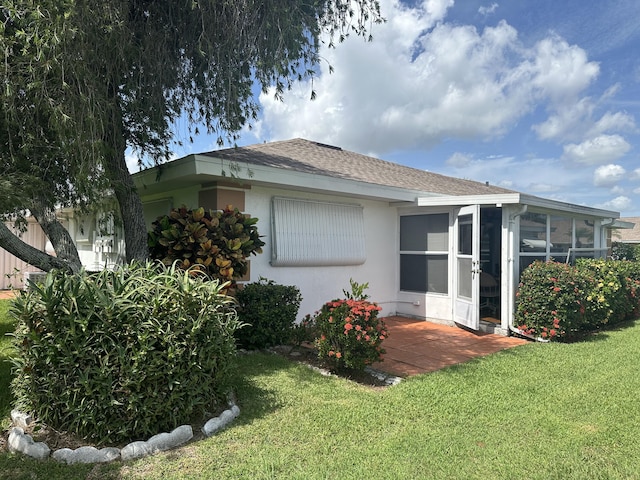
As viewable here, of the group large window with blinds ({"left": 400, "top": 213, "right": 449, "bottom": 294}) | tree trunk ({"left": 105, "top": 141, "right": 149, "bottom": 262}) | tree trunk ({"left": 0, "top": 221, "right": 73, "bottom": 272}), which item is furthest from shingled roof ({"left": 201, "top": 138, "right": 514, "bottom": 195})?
tree trunk ({"left": 0, "top": 221, "right": 73, "bottom": 272})

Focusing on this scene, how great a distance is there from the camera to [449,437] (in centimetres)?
343

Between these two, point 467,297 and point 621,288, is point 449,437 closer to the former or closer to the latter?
point 467,297

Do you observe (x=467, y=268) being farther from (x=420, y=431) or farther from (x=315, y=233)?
(x=420, y=431)

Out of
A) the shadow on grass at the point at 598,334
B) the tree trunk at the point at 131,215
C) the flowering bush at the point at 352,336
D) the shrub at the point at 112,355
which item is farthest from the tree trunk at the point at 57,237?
the shadow on grass at the point at 598,334

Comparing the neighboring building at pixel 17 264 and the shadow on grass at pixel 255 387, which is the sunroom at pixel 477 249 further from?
the neighboring building at pixel 17 264

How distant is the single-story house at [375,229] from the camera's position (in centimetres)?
708

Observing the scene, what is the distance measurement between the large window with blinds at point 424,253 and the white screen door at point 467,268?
0.40 meters

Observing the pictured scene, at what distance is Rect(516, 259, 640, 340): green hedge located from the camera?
7164 mm

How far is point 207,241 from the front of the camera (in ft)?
19.3

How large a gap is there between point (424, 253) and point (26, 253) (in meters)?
7.51

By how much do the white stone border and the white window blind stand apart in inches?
169

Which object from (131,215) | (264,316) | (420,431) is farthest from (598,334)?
(131,215)

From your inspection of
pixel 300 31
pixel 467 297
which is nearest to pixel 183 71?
pixel 300 31

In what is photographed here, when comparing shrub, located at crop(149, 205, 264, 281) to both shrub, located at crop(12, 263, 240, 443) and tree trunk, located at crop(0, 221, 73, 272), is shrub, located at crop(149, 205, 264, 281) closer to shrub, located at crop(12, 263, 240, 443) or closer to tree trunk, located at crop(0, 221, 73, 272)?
tree trunk, located at crop(0, 221, 73, 272)
